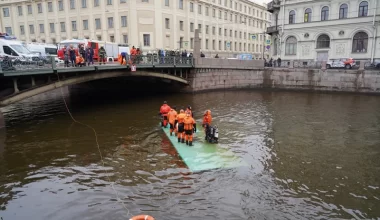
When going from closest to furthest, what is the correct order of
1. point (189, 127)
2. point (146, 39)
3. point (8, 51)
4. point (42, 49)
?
point (189, 127) → point (8, 51) → point (42, 49) → point (146, 39)

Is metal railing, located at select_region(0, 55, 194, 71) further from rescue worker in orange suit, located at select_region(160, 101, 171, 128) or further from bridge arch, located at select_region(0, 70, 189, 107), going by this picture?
rescue worker in orange suit, located at select_region(160, 101, 171, 128)

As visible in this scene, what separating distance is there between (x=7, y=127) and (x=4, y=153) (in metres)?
5.34

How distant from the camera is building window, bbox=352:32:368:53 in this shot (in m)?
33.8

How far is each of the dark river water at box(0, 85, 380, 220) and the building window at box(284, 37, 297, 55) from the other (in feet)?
69.1

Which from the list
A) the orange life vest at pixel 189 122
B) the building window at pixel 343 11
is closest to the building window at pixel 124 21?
the building window at pixel 343 11

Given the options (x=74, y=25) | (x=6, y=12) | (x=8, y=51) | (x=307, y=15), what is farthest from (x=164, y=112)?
(x=6, y=12)

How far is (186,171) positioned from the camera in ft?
33.3

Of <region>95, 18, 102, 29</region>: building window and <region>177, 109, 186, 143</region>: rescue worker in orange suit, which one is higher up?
<region>95, 18, 102, 29</region>: building window

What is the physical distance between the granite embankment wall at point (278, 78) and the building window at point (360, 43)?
6.23 m

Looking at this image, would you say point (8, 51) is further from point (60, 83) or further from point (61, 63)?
point (60, 83)

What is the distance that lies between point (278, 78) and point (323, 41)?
8.82 m

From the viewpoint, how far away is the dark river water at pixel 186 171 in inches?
309

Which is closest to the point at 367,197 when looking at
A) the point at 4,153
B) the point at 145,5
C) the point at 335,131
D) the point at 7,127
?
the point at 335,131

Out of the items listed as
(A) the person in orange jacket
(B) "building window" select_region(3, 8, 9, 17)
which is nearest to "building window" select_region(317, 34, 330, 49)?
(A) the person in orange jacket
